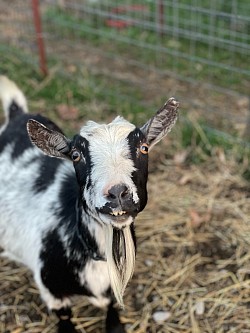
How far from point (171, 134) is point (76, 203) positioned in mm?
2020

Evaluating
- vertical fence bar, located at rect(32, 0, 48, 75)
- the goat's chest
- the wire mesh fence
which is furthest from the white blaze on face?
vertical fence bar, located at rect(32, 0, 48, 75)

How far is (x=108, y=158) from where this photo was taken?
1.99m

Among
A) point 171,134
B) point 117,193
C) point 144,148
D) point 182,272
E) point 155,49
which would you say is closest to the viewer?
point 117,193

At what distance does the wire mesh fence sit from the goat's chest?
2.22 m

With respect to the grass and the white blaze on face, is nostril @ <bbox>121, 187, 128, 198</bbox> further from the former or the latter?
the grass

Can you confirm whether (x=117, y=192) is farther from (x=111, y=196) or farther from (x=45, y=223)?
(x=45, y=223)

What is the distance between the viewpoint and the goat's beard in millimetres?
2176

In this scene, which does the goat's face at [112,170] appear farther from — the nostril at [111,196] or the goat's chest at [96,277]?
the goat's chest at [96,277]

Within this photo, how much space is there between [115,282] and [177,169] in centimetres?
187

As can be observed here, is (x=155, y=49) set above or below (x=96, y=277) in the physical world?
below

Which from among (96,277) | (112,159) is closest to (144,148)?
(112,159)

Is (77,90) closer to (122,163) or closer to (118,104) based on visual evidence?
(118,104)

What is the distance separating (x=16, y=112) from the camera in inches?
130

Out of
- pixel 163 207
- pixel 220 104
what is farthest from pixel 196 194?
pixel 220 104
